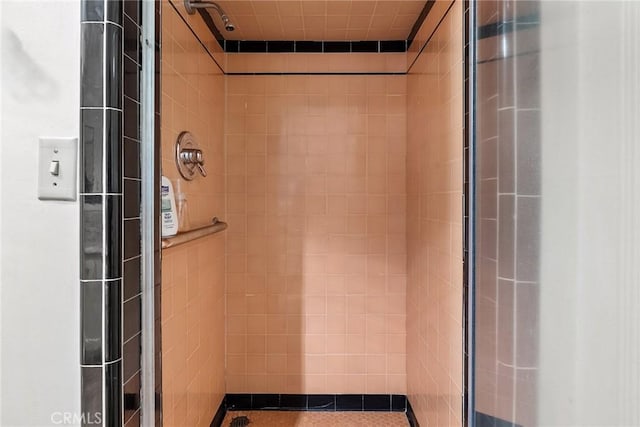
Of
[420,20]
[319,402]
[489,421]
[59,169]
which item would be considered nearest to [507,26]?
[489,421]

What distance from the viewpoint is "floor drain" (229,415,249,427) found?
7.00 ft

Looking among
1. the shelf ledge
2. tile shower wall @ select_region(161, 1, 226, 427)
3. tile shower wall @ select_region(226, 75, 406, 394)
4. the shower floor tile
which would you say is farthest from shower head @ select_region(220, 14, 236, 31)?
the shower floor tile

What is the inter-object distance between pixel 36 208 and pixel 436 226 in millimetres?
1372

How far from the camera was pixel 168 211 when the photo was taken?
1392 mm

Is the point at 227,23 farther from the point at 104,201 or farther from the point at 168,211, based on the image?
the point at 104,201

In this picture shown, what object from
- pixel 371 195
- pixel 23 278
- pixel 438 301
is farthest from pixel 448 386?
pixel 23 278

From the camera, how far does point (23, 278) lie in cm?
75

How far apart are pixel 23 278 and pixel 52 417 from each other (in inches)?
10.6

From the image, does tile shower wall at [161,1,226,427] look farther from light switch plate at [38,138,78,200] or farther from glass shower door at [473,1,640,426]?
glass shower door at [473,1,640,426]

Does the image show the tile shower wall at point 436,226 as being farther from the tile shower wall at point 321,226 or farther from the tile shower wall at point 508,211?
the tile shower wall at point 508,211

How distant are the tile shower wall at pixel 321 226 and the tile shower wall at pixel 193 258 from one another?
0.15 metres

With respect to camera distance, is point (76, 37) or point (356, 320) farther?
point (356, 320)

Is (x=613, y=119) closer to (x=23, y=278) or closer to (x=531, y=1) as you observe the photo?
(x=531, y=1)

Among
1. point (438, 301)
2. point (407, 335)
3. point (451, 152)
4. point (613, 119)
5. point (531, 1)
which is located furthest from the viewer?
point (407, 335)
